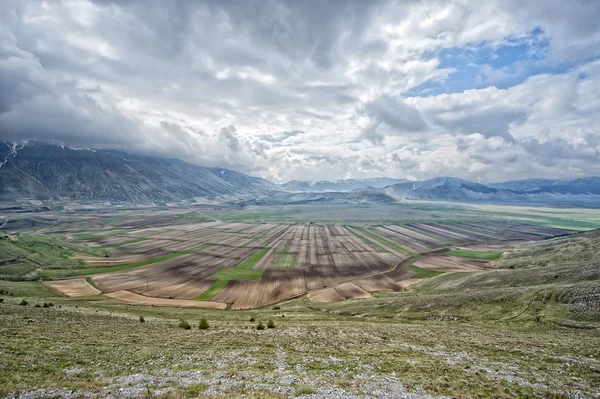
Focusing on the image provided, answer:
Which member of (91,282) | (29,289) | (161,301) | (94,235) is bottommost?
(91,282)

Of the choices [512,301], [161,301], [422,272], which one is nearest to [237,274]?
[161,301]

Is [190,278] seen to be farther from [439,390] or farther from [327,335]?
[439,390]

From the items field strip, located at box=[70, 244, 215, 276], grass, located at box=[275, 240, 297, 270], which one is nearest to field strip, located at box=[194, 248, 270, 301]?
grass, located at box=[275, 240, 297, 270]

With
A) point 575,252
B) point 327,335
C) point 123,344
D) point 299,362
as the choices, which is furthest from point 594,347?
point 575,252

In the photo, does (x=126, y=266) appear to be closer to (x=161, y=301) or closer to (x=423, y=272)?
(x=161, y=301)

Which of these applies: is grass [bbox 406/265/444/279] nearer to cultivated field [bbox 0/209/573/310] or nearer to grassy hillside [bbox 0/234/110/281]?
cultivated field [bbox 0/209/573/310]
